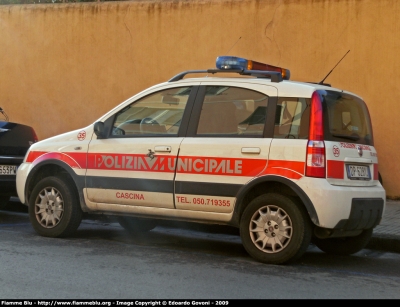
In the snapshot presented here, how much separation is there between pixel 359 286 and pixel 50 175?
3851 millimetres

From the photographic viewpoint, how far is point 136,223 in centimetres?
856

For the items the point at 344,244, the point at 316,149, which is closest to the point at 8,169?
the point at 344,244

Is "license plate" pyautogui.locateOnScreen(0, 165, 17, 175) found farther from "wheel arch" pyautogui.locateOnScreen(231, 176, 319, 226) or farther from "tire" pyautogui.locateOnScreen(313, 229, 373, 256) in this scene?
"tire" pyautogui.locateOnScreen(313, 229, 373, 256)

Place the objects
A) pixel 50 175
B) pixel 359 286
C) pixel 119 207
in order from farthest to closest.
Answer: pixel 50 175, pixel 119 207, pixel 359 286

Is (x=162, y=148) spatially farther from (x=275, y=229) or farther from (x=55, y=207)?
(x=55, y=207)

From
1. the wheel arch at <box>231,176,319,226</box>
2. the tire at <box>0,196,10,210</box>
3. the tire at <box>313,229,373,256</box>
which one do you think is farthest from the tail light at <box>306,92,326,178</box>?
the tire at <box>0,196,10,210</box>

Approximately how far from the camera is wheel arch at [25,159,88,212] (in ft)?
25.5

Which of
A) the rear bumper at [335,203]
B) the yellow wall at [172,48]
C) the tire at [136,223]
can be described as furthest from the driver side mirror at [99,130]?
the yellow wall at [172,48]

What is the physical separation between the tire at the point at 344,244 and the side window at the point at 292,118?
54.4 inches

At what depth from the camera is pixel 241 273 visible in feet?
20.3

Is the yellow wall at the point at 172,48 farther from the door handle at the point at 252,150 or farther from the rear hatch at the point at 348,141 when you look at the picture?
the door handle at the point at 252,150

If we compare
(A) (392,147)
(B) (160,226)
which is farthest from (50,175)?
(A) (392,147)

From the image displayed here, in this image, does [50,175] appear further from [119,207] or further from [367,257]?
[367,257]

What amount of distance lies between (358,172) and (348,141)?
0.30 meters
